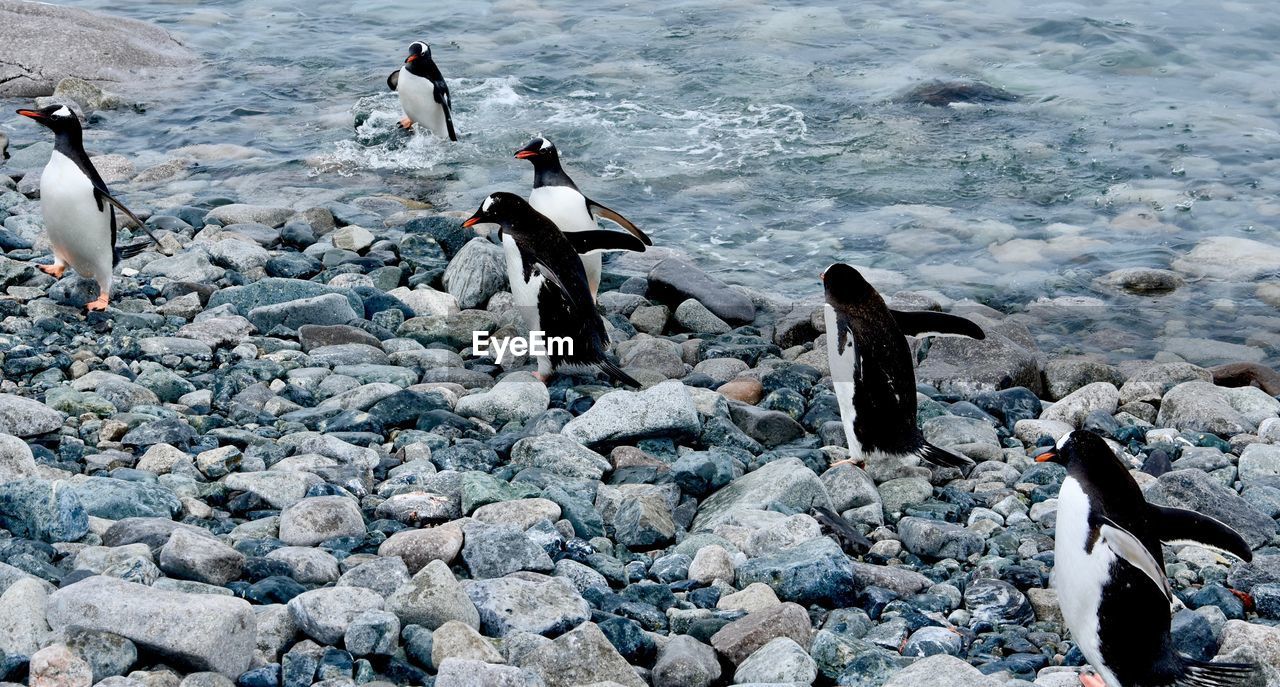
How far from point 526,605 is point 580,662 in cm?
34

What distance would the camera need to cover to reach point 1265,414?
5961 millimetres

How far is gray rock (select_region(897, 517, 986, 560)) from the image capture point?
4281 mm

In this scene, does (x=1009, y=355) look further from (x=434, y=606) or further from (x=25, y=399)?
(x=25, y=399)

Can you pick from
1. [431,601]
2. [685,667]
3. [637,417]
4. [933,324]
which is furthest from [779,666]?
[933,324]

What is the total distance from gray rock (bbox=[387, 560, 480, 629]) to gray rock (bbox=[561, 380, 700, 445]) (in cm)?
161

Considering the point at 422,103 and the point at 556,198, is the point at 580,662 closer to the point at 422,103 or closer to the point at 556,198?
the point at 556,198

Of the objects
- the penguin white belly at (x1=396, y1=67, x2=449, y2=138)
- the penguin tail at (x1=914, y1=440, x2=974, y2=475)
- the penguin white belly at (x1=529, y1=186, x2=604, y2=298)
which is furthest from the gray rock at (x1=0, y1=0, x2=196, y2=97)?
the penguin tail at (x1=914, y1=440, x2=974, y2=475)

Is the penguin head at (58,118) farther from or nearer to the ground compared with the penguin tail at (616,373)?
farther from the ground

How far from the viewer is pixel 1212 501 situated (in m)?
4.55

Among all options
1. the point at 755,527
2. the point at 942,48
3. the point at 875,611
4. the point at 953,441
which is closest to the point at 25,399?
the point at 755,527

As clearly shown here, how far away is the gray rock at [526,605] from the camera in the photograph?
3.38m

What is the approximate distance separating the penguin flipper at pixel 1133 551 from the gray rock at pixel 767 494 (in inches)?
47.4

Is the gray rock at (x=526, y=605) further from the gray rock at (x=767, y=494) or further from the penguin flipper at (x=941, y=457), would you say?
the penguin flipper at (x=941, y=457)

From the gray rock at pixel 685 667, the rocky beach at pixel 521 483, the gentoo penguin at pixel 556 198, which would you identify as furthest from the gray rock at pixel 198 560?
the gentoo penguin at pixel 556 198
